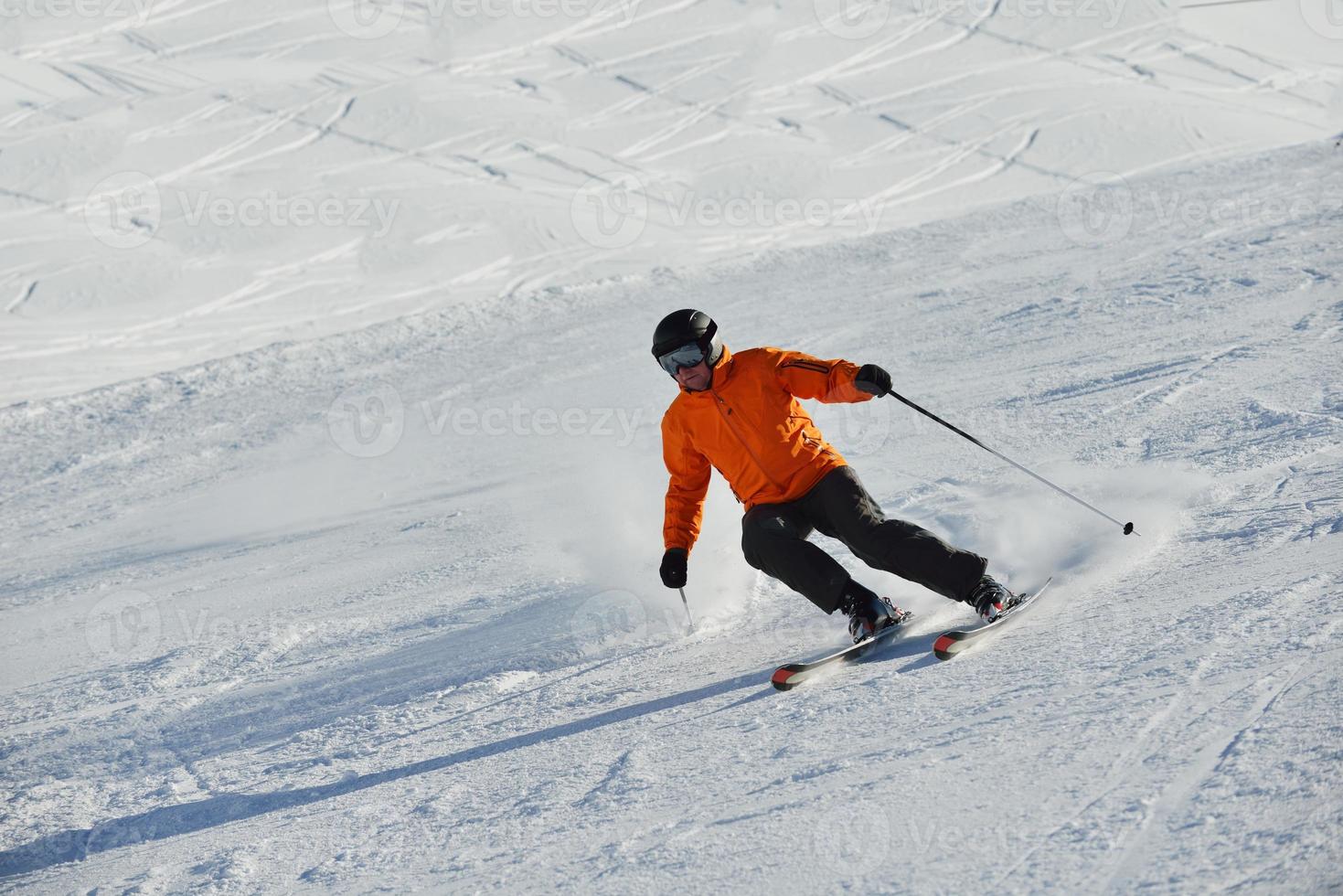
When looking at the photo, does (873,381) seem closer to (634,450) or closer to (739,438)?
(739,438)

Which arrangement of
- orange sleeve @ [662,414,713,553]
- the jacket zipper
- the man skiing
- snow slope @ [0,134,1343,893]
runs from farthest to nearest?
orange sleeve @ [662,414,713,553] → the jacket zipper → the man skiing → snow slope @ [0,134,1343,893]

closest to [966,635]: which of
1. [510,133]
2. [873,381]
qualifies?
[873,381]

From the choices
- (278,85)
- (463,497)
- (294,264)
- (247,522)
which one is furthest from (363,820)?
(278,85)

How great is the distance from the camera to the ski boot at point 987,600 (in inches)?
142

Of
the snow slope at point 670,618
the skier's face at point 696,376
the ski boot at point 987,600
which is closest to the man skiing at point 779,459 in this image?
the skier's face at point 696,376

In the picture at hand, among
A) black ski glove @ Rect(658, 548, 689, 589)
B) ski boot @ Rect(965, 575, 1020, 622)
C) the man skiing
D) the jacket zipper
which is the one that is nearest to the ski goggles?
the man skiing

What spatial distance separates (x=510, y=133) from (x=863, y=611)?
11.7 metres

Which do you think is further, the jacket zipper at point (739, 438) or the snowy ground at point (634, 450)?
the jacket zipper at point (739, 438)

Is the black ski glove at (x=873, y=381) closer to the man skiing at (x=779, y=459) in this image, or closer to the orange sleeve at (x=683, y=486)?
the man skiing at (x=779, y=459)

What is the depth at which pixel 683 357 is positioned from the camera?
156 inches

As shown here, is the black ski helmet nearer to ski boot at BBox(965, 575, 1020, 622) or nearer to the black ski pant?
the black ski pant

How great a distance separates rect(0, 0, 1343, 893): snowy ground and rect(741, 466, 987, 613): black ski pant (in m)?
0.25

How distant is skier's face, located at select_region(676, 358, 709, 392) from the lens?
399cm

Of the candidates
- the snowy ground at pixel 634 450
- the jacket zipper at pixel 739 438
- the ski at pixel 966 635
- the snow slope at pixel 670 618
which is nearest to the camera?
the snow slope at pixel 670 618
